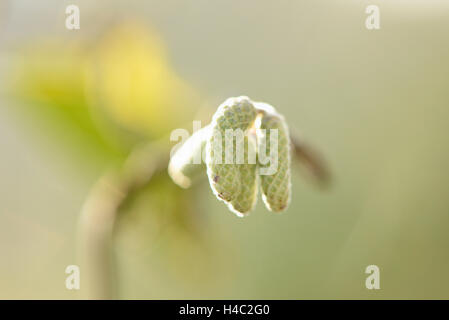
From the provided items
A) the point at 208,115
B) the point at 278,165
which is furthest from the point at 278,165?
the point at 208,115

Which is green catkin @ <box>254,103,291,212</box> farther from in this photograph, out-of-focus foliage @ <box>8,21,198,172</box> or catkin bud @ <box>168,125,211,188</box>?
out-of-focus foliage @ <box>8,21,198,172</box>

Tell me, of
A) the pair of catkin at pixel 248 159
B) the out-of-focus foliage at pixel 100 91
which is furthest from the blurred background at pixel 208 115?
the pair of catkin at pixel 248 159

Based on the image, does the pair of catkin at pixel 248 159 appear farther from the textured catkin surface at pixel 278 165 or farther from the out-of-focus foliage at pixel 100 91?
the out-of-focus foliage at pixel 100 91

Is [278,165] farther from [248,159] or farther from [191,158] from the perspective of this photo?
[191,158]

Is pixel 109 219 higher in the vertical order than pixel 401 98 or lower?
lower

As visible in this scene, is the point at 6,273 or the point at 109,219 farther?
the point at 6,273

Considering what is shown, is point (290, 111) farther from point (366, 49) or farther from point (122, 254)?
point (122, 254)

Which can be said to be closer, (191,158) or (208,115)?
(191,158)
